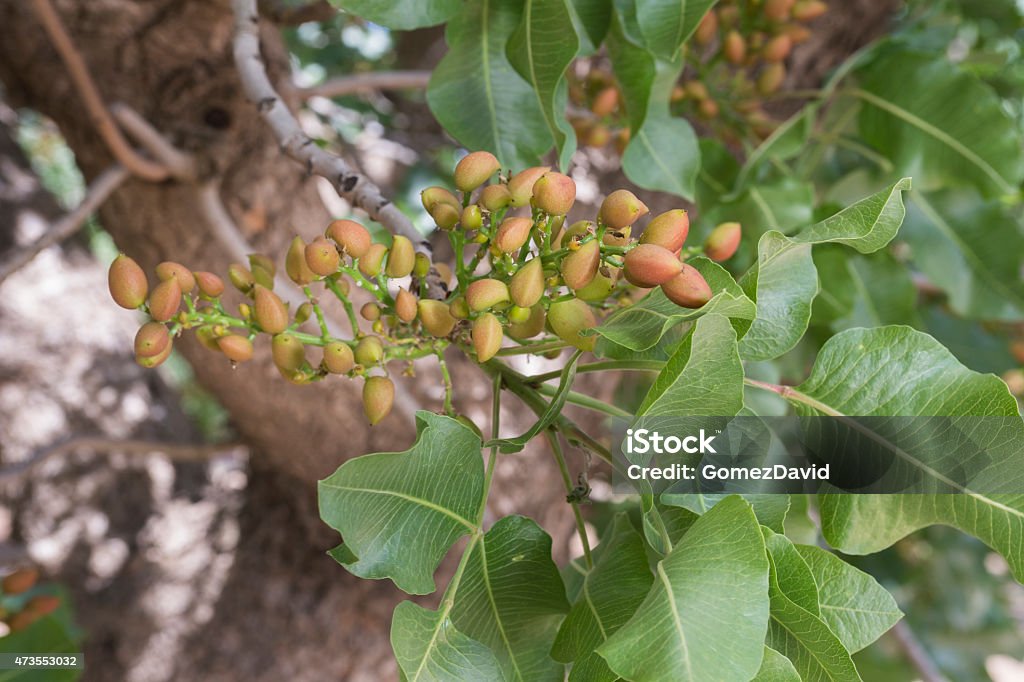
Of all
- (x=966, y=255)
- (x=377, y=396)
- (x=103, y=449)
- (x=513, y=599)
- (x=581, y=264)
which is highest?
(x=581, y=264)

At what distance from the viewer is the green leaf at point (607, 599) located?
1.62 ft

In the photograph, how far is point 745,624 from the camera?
394 mm

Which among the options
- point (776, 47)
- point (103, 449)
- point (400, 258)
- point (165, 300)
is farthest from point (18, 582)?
point (776, 47)

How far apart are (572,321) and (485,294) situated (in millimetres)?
57

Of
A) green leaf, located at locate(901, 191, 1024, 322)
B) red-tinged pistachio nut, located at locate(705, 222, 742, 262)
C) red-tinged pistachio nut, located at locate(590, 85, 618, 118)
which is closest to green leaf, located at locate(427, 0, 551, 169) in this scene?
red-tinged pistachio nut, located at locate(705, 222, 742, 262)

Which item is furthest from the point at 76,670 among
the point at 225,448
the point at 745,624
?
the point at 745,624

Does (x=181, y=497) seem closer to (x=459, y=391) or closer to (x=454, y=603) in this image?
(x=459, y=391)

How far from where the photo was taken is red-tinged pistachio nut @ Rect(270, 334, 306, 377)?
53 centimetres

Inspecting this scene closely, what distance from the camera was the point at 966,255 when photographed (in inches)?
43.9

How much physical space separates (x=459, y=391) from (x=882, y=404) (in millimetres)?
722

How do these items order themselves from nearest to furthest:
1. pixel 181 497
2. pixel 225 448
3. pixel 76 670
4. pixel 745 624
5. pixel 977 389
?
1. pixel 745 624
2. pixel 977 389
3. pixel 76 670
4. pixel 225 448
5. pixel 181 497

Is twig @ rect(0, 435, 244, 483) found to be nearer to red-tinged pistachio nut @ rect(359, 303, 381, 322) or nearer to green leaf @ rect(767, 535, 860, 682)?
red-tinged pistachio nut @ rect(359, 303, 381, 322)

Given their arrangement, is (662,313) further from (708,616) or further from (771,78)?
(771,78)

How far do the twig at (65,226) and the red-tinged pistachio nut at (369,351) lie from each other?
1.57 ft
